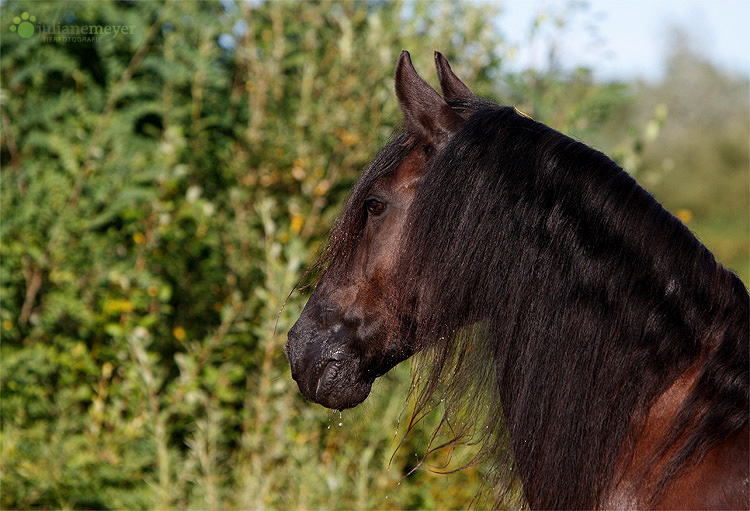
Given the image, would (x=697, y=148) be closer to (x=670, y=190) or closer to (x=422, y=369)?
(x=670, y=190)

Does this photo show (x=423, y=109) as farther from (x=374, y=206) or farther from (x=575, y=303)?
(x=575, y=303)

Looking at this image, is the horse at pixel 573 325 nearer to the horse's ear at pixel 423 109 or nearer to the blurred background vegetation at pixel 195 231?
the horse's ear at pixel 423 109

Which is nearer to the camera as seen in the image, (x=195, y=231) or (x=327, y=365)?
(x=327, y=365)

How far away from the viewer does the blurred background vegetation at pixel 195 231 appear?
346 cm

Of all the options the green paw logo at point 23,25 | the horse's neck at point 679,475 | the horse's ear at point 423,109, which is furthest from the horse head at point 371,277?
the green paw logo at point 23,25

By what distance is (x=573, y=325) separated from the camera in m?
1.60

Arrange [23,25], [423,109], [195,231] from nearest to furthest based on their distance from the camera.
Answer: [423,109] → [23,25] → [195,231]

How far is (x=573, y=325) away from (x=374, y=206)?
557 millimetres

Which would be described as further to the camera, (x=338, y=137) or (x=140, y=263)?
(x=338, y=137)

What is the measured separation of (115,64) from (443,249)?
2.81 metres

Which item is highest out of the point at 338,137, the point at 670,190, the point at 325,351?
the point at 670,190

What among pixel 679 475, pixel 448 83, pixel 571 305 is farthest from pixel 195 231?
pixel 679 475

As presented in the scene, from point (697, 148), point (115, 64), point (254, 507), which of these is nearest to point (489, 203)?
point (254, 507)

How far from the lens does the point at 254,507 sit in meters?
3.34
